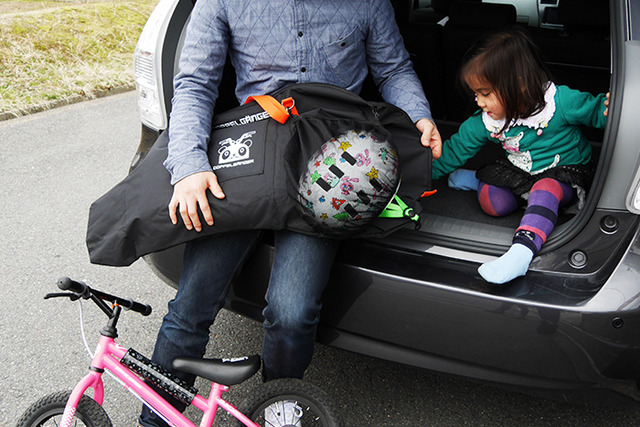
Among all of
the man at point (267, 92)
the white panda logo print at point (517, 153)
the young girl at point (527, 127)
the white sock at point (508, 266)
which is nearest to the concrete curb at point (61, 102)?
the man at point (267, 92)

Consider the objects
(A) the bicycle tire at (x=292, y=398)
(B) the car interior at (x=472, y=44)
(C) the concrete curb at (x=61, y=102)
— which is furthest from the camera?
(C) the concrete curb at (x=61, y=102)

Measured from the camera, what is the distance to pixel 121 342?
2455 mm

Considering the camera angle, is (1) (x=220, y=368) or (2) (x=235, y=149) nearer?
(1) (x=220, y=368)

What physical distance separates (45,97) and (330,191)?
479 cm

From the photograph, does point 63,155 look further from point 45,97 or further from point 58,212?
point 45,97

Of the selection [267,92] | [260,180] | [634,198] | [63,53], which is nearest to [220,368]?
[260,180]

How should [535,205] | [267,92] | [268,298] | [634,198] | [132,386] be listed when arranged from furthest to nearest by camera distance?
[267,92] < [535,205] < [268,298] < [132,386] < [634,198]

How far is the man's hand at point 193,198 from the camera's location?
1666 millimetres

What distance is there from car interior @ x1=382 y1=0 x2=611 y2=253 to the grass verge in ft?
12.2

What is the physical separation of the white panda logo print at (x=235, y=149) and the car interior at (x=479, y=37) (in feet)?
2.66

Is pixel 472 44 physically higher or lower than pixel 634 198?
lower

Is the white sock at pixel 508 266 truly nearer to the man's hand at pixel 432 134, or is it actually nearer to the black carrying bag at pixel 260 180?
the black carrying bag at pixel 260 180

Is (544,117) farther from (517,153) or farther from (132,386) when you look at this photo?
(132,386)

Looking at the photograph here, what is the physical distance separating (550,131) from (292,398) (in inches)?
47.1
